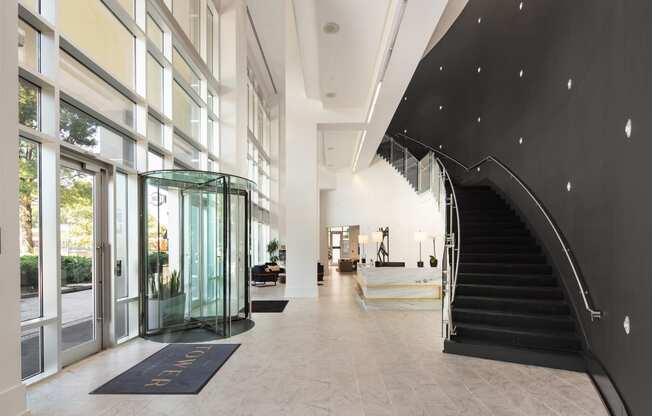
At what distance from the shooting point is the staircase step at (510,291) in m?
5.82

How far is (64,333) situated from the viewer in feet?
16.6

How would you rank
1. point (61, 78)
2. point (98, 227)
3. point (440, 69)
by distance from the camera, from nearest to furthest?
point (61, 78), point (98, 227), point (440, 69)

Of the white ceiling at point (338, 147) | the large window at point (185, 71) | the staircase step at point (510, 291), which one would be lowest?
the staircase step at point (510, 291)

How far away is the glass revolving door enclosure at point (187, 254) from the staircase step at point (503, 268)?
149 inches

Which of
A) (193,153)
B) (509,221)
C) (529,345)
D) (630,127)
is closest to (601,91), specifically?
(630,127)

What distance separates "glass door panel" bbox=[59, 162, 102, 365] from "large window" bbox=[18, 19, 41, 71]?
118 centimetres

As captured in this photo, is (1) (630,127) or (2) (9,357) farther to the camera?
(1) (630,127)

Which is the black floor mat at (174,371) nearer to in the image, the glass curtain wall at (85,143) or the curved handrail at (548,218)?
the glass curtain wall at (85,143)

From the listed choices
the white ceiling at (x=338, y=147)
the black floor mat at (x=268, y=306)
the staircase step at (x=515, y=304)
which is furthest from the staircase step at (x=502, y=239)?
the white ceiling at (x=338, y=147)

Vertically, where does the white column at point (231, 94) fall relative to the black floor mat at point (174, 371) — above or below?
above

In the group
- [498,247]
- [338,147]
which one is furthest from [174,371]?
[338,147]

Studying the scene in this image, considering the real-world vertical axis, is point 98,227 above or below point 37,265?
above

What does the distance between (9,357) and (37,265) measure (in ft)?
4.54

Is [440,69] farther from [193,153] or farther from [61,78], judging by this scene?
[61,78]
